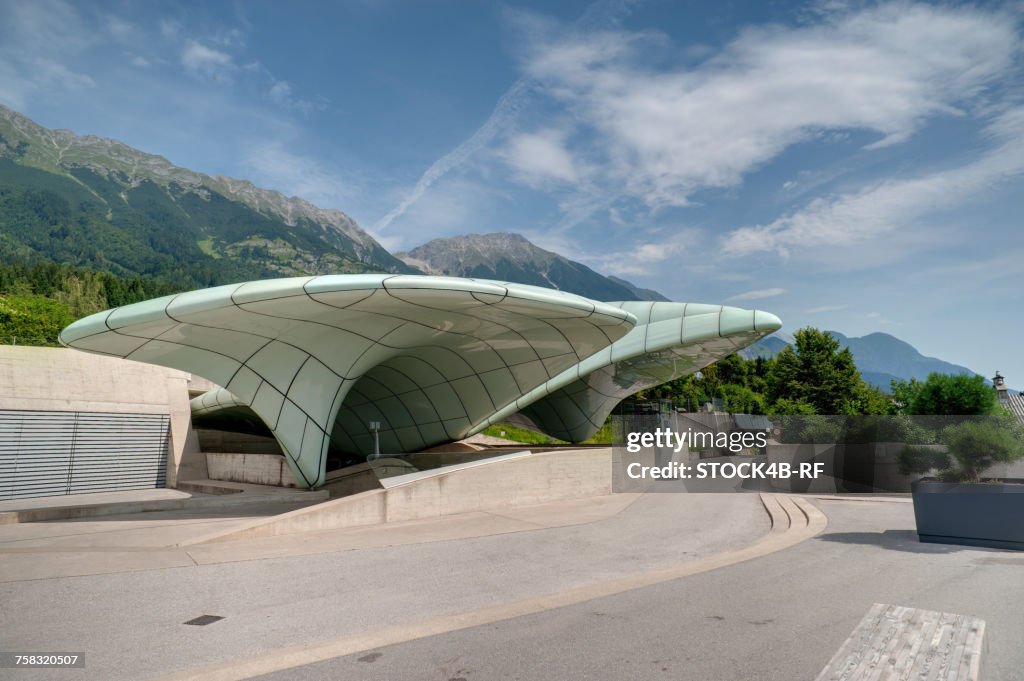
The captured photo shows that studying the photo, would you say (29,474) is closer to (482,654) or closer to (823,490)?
(482,654)

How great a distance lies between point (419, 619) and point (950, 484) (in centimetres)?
1009

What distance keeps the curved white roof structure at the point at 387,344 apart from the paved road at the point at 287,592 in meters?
4.85

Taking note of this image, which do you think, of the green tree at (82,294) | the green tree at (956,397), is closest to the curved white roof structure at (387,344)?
the green tree at (956,397)

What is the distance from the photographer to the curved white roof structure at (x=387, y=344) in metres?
12.5

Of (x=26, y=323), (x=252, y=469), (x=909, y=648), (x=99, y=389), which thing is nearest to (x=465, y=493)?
(x=252, y=469)

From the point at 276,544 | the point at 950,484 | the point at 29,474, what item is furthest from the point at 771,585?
the point at 29,474

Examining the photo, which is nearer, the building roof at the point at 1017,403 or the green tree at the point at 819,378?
the building roof at the point at 1017,403

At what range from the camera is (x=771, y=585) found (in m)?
7.12

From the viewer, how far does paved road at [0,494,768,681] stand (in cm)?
533

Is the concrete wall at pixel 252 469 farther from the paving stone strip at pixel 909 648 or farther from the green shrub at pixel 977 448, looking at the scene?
the green shrub at pixel 977 448

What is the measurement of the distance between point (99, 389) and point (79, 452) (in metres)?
2.41

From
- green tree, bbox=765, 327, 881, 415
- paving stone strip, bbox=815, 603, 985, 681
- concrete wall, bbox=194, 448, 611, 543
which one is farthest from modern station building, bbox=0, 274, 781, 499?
green tree, bbox=765, 327, 881, 415

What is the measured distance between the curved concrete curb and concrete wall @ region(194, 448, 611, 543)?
250 inches

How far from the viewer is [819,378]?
4709cm
